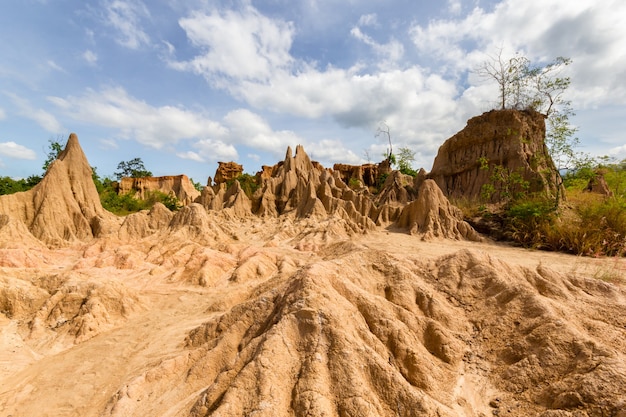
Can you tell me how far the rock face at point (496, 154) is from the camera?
46.6ft

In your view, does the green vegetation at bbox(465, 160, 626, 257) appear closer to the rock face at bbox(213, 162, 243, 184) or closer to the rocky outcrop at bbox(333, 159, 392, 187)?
the rocky outcrop at bbox(333, 159, 392, 187)

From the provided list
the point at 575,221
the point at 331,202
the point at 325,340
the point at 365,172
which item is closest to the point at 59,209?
the point at 331,202

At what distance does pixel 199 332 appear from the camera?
4.13 meters

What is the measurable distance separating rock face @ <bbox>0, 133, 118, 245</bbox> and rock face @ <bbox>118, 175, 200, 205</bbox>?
25436 mm

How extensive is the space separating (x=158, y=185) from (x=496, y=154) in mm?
39021

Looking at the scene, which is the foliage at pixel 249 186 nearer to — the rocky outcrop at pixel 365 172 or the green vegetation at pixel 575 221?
the rocky outcrop at pixel 365 172

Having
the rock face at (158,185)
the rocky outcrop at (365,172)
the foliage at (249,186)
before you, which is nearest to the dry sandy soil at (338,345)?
the foliage at (249,186)

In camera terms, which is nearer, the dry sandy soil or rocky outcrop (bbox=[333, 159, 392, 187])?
the dry sandy soil

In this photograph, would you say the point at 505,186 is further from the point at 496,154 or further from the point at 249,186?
the point at 249,186

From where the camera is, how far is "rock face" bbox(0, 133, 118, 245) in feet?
35.5

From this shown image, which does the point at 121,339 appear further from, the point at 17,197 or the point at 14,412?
the point at 17,197

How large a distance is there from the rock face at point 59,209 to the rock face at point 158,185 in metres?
25.4

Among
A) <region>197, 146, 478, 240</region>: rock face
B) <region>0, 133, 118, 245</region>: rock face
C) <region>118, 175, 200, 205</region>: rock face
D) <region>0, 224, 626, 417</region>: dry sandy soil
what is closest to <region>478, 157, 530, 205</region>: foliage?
<region>197, 146, 478, 240</region>: rock face

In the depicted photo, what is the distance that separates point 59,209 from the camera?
1134 cm
